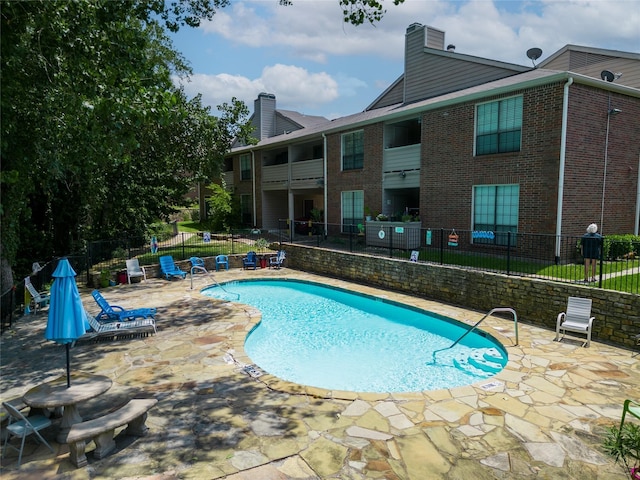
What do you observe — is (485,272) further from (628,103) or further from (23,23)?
(23,23)

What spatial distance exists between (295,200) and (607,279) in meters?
24.3

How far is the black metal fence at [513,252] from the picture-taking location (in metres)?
11.5

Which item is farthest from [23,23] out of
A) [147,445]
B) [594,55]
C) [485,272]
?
[594,55]

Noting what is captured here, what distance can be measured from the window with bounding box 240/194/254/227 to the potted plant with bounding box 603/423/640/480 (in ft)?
93.1

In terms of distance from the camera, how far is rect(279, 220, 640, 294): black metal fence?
11466mm

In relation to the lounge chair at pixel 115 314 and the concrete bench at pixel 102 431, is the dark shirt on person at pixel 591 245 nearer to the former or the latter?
the concrete bench at pixel 102 431

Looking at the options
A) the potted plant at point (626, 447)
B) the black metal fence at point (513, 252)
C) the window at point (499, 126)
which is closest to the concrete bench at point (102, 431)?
the potted plant at point (626, 447)

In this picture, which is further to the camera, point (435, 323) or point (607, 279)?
point (435, 323)

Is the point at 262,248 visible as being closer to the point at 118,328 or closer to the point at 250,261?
the point at 250,261

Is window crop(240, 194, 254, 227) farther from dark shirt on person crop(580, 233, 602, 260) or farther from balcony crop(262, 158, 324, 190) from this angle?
dark shirt on person crop(580, 233, 602, 260)

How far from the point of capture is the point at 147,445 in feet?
17.2

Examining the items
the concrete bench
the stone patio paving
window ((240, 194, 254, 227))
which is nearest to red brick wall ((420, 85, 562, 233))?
the stone patio paving

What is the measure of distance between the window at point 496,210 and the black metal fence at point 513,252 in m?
0.16

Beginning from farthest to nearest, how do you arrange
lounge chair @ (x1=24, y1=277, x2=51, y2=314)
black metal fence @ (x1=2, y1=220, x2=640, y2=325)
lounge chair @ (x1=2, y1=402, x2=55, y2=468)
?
lounge chair @ (x1=24, y1=277, x2=51, y2=314) < black metal fence @ (x1=2, y1=220, x2=640, y2=325) < lounge chair @ (x1=2, y1=402, x2=55, y2=468)
